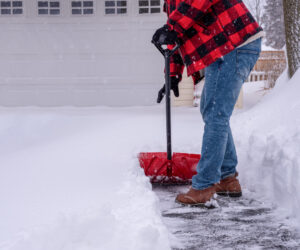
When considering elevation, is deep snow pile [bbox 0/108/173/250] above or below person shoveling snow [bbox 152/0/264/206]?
below

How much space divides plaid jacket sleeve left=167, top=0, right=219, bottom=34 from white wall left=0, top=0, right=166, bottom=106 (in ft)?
18.7

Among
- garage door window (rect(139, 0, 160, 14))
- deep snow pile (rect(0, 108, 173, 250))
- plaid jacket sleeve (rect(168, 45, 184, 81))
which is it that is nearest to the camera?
deep snow pile (rect(0, 108, 173, 250))

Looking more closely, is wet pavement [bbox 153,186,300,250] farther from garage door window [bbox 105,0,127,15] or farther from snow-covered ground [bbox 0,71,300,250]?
garage door window [bbox 105,0,127,15]

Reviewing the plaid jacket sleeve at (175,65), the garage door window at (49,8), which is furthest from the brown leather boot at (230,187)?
the garage door window at (49,8)

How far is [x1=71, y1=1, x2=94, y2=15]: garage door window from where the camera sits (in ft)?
27.1

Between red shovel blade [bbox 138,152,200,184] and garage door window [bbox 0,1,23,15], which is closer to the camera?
red shovel blade [bbox 138,152,200,184]

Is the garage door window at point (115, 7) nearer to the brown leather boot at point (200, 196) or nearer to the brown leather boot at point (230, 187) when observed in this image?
the brown leather boot at point (230, 187)

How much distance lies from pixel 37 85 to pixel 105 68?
159cm

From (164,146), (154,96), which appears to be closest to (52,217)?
(164,146)

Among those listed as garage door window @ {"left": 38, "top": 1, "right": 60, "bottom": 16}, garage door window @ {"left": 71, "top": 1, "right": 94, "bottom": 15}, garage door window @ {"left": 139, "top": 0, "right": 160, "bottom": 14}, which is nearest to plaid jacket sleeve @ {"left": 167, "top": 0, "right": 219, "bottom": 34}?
garage door window @ {"left": 139, "top": 0, "right": 160, "bottom": 14}

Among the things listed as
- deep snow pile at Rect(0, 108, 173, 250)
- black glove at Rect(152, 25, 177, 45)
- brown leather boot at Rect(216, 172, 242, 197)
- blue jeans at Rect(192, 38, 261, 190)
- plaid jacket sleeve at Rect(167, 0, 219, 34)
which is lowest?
brown leather boot at Rect(216, 172, 242, 197)

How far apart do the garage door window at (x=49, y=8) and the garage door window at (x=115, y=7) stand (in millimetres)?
1105

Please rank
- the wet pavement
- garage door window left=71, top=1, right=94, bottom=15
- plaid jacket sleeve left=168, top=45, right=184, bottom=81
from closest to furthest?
1. the wet pavement
2. plaid jacket sleeve left=168, top=45, right=184, bottom=81
3. garage door window left=71, top=1, right=94, bottom=15

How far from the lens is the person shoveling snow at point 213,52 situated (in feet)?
8.18
